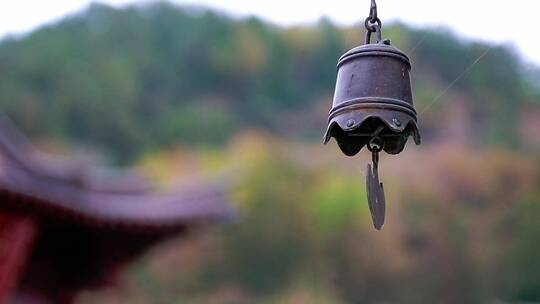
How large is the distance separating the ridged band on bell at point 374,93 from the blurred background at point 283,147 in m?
14.4

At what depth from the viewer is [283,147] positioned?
84.6ft

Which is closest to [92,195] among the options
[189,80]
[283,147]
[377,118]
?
[377,118]

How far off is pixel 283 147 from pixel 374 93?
948 inches

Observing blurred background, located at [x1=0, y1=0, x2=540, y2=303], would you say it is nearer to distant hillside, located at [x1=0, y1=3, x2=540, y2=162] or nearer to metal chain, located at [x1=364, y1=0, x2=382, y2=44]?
distant hillside, located at [x1=0, y1=3, x2=540, y2=162]

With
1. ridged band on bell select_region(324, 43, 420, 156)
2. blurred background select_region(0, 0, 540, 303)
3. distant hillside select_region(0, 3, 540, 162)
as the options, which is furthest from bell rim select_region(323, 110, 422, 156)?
distant hillside select_region(0, 3, 540, 162)

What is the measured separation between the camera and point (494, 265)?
63.5ft

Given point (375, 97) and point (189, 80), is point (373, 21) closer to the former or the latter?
point (375, 97)

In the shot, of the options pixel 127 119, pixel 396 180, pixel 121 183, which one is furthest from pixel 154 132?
pixel 121 183

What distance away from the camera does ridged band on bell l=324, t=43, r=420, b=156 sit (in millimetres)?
1671

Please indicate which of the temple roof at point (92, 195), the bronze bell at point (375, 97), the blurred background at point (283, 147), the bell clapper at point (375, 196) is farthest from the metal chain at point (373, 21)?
the blurred background at point (283, 147)

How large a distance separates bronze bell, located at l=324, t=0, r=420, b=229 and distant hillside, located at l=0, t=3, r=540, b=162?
19.2 metres

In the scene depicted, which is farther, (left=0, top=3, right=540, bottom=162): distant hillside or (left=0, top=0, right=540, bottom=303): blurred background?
(left=0, top=3, right=540, bottom=162): distant hillside

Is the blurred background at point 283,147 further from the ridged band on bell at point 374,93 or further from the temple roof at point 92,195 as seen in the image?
the ridged band on bell at point 374,93

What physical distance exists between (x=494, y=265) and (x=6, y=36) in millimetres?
17409
